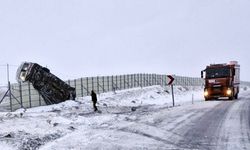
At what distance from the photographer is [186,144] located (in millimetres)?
14422

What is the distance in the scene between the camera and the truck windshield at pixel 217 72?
41.8 metres

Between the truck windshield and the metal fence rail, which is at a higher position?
the truck windshield

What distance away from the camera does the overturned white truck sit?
119 feet


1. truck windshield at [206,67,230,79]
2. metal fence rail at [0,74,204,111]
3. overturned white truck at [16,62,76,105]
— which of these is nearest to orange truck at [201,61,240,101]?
truck windshield at [206,67,230,79]

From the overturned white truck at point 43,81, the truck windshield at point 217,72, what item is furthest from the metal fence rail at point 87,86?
the truck windshield at point 217,72

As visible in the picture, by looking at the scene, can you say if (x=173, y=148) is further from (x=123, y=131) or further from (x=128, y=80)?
(x=128, y=80)

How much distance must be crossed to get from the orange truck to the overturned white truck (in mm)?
13785

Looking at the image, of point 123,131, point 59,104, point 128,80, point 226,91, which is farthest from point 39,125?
point 128,80

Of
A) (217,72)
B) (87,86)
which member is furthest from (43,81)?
(217,72)

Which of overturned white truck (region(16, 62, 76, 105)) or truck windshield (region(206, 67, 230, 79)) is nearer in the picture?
overturned white truck (region(16, 62, 76, 105))

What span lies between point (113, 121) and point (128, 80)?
147ft

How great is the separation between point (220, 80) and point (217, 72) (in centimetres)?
87

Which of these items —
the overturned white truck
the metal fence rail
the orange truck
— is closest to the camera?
the metal fence rail

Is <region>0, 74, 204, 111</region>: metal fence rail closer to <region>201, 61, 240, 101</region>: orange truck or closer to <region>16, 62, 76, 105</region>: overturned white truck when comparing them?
<region>16, 62, 76, 105</region>: overturned white truck
